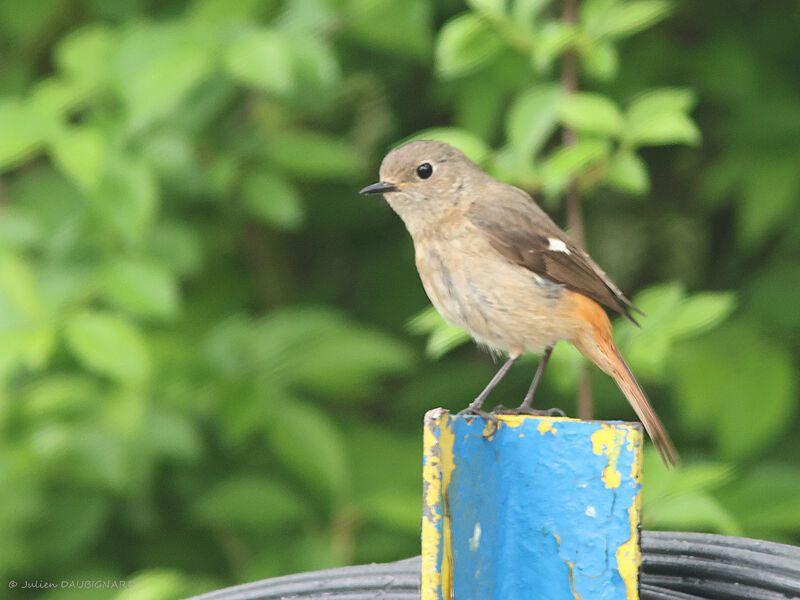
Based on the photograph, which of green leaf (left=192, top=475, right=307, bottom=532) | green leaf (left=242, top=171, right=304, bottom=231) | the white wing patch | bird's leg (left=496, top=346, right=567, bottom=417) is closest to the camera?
bird's leg (left=496, top=346, right=567, bottom=417)

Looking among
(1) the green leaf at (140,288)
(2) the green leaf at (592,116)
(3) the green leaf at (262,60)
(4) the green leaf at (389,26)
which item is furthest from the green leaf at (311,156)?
(2) the green leaf at (592,116)

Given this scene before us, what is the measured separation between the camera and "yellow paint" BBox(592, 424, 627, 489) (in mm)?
1727

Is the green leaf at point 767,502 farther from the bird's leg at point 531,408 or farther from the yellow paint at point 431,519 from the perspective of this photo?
the yellow paint at point 431,519

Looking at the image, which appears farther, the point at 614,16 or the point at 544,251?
the point at 614,16

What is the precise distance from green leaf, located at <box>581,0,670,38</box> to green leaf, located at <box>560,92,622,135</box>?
218 millimetres

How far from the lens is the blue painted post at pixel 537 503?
5.55 ft

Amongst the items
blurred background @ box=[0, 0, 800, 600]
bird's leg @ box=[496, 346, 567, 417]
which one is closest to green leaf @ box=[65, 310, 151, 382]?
blurred background @ box=[0, 0, 800, 600]

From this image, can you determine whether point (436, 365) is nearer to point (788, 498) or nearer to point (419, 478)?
point (419, 478)

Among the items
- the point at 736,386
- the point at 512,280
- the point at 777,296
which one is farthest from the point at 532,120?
the point at 777,296

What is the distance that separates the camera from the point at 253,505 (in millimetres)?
3670

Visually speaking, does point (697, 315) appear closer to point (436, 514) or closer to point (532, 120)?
point (532, 120)

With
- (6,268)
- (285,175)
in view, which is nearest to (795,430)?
(285,175)

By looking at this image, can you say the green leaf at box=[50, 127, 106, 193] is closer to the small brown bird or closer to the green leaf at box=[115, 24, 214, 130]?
the green leaf at box=[115, 24, 214, 130]

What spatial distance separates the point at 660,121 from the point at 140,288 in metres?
1.71
